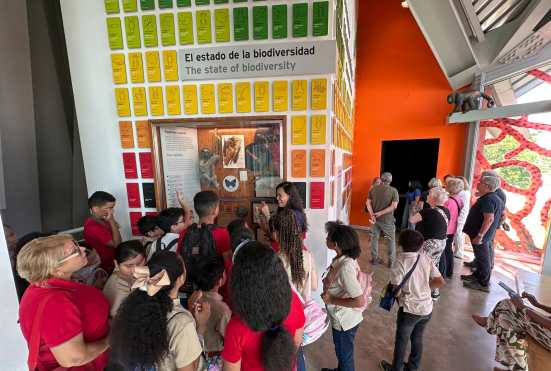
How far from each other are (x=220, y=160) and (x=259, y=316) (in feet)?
5.86

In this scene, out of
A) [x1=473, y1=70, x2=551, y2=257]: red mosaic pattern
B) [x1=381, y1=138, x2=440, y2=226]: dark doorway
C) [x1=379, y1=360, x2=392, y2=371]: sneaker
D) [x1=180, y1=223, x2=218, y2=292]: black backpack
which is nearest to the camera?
[x1=180, y1=223, x2=218, y2=292]: black backpack

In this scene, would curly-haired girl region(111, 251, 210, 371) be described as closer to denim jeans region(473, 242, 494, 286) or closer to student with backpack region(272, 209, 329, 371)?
student with backpack region(272, 209, 329, 371)

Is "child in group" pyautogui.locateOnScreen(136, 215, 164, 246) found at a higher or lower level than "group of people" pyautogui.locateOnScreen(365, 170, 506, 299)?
higher

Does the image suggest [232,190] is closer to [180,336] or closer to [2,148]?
[180,336]

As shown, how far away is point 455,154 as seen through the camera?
4.86 meters

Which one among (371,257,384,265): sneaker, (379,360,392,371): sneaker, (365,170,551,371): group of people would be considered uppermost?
(365,170,551,371): group of people

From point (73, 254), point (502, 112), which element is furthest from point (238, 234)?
point (502, 112)

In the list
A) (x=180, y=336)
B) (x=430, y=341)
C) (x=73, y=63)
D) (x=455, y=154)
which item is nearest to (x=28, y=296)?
(x=180, y=336)

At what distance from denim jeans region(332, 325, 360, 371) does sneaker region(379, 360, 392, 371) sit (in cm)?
48

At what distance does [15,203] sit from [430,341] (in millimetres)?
5215

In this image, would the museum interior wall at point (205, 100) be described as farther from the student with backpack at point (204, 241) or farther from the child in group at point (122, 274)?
the child in group at point (122, 274)

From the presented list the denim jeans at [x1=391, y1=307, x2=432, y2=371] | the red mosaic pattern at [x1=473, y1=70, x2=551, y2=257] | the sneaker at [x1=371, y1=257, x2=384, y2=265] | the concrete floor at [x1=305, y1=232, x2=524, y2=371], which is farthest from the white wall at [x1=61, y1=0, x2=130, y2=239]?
the red mosaic pattern at [x1=473, y1=70, x2=551, y2=257]

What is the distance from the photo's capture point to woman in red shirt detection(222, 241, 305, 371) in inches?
36.0

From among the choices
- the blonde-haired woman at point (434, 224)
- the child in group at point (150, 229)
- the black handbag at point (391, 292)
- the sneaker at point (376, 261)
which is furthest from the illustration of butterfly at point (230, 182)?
the sneaker at point (376, 261)
